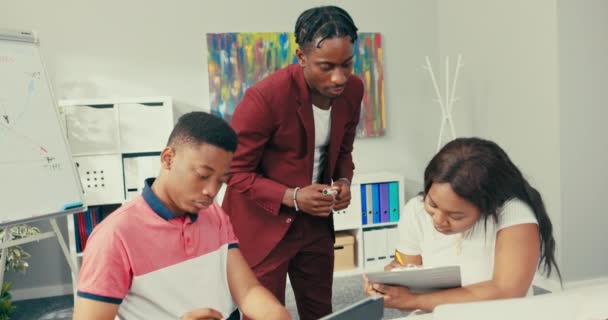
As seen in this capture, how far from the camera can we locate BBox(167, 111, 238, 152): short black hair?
3.99 ft

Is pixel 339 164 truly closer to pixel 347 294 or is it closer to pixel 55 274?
pixel 347 294

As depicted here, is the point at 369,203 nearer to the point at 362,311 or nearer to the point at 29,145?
the point at 29,145

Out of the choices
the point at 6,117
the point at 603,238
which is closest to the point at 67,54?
the point at 6,117

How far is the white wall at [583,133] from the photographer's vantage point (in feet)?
10.6

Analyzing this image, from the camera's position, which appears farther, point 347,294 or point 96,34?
point 96,34

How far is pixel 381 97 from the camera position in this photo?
165 inches

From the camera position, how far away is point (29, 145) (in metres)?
2.23

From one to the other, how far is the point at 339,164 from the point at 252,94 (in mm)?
394

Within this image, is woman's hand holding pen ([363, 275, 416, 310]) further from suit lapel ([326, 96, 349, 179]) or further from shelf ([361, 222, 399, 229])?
shelf ([361, 222, 399, 229])

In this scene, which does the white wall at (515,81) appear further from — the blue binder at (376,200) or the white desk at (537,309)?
the white desk at (537,309)

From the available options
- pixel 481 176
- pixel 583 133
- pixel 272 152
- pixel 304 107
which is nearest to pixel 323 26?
pixel 304 107

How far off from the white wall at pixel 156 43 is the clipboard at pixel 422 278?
9.33ft

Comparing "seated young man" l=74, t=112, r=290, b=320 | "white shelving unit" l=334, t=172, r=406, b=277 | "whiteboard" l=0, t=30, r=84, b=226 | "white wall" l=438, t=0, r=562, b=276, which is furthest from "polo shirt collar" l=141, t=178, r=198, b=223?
"white shelving unit" l=334, t=172, r=406, b=277

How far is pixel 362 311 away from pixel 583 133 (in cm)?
294
